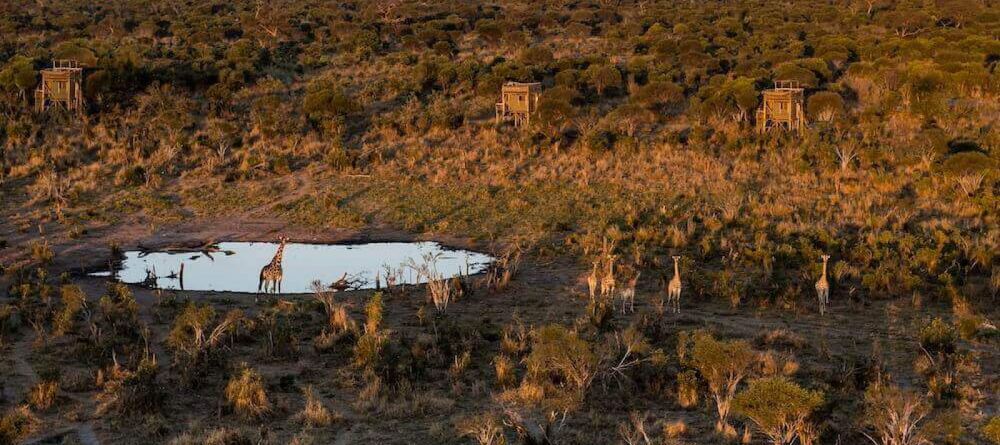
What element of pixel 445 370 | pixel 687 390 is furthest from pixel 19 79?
pixel 687 390

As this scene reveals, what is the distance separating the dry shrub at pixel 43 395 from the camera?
11836 mm

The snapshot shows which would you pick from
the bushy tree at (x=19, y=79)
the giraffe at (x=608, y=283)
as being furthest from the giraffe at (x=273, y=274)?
the bushy tree at (x=19, y=79)

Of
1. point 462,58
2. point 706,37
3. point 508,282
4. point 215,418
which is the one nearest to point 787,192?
point 508,282

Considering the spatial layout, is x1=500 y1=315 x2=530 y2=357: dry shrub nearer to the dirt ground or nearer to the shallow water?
the dirt ground

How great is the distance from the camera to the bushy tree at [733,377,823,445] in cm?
1069

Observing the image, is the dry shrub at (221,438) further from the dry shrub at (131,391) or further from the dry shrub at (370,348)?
the dry shrub at (370,348)

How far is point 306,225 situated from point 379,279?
5.66m

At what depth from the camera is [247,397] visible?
1184 cm

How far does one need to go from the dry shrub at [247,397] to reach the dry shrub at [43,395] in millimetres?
2045

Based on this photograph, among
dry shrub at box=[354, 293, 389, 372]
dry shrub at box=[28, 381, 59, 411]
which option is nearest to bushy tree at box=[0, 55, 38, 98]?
dry shrub at box=[354, 293, 389, 372]

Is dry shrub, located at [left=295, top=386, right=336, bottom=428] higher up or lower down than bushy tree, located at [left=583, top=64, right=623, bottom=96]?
lower down

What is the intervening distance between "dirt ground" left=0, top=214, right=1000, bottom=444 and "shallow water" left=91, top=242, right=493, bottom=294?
753 mm

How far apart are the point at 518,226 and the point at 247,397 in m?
12.0

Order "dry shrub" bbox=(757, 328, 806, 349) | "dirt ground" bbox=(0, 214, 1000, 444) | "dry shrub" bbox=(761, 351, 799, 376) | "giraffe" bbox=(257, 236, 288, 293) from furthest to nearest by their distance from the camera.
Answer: "giraffe" bbox=(257, 236, 288, 293)
"dry shrub" bbox=(757, 328, 806, 349)
"dry shrub" bbox=(761, 351, 799, 376)
"dirt ground" bbox=(0, 214, 1000, 444)
